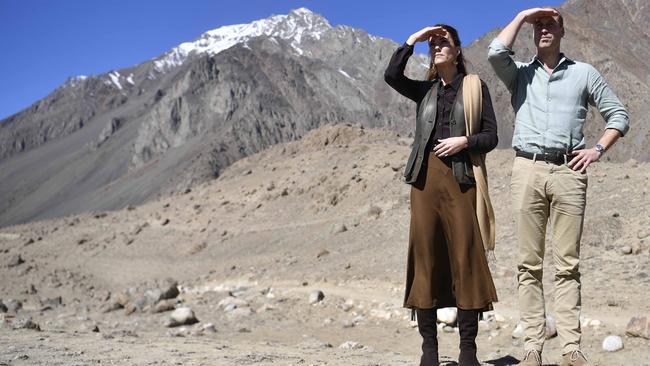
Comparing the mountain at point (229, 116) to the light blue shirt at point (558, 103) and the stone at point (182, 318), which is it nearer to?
the stone at point (182, 318)

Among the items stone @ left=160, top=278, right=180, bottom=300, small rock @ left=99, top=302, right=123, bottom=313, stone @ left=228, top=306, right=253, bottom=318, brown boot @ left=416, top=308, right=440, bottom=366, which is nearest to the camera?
brown boot @ left=416, top=308, right=440, bottom=366

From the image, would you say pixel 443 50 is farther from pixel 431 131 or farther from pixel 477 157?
pixel 477 157

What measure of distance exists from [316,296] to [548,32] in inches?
245

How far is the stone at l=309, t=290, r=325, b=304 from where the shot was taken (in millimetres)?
9500

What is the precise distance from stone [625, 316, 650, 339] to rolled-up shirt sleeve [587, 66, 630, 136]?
2.19 m

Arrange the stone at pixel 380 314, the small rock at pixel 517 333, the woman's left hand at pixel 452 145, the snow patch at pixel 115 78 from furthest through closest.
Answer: the snow patch at pixel 115 78
the stone at pixel 380 314
the small rock at pixel 517 333
the woman's left hand at pixel 452 145

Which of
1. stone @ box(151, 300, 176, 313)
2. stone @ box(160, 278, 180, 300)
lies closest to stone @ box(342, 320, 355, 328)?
stone @ box(151, 300, 176, 313)

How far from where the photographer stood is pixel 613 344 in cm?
533

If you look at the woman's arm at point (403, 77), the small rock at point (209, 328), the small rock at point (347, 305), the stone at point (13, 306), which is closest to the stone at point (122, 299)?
the stone at point (13, 306)

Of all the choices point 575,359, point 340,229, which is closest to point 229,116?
point 340,229

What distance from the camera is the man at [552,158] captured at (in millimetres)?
4004

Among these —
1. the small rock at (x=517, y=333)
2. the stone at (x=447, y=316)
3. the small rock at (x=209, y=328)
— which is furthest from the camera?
the small rock at (x=209, y=328)

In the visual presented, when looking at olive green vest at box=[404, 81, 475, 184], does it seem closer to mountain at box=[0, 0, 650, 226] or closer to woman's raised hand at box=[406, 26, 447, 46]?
woman's raised hand at box=[406, 26, 447, 46]

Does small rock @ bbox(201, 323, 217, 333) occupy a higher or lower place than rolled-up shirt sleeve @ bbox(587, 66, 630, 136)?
lower
